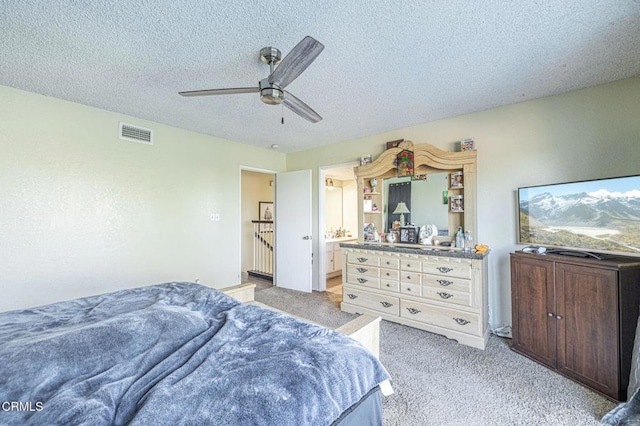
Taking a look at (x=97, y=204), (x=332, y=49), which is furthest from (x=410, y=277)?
(x=97, y=204)

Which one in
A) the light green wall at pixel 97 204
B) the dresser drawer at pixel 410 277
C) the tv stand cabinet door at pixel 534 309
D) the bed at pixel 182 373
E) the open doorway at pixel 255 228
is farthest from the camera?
the open doorway at pixel 255 228

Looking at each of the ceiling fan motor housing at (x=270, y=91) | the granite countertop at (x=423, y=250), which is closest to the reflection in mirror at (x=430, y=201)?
the granite countertop at (x=423, y=250)

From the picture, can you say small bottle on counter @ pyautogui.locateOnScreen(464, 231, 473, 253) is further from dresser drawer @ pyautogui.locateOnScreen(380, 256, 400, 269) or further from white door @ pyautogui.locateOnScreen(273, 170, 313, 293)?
white door @ pyautogui.locateOnScreen(273, 170, 313, 293)

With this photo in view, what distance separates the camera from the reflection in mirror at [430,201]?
331 centimetres

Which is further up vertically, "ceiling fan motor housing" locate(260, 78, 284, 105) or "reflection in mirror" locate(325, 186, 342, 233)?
"ceiling fan motor housing" locate(260, 78, 284, 105)

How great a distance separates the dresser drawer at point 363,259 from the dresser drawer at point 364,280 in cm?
18

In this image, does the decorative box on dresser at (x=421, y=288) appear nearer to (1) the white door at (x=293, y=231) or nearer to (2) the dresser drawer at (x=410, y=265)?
(2) the dresser drawer at (x=410, y=265)

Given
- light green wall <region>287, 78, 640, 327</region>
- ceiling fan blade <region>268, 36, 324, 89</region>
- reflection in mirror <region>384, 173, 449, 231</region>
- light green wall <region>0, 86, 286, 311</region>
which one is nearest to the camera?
ceiling fan blade <region>268, 36, 324, 89</region>

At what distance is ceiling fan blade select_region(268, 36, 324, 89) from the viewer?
1.41m

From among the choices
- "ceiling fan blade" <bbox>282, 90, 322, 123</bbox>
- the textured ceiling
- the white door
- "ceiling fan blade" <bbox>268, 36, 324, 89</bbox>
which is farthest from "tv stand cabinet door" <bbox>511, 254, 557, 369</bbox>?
the white door

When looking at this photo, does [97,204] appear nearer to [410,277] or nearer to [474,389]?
[410,277]

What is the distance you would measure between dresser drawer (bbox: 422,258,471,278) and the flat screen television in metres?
0.64

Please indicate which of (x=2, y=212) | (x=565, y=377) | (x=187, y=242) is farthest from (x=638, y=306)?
(x=2, y=212)

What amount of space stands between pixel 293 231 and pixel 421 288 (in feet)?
8.00
